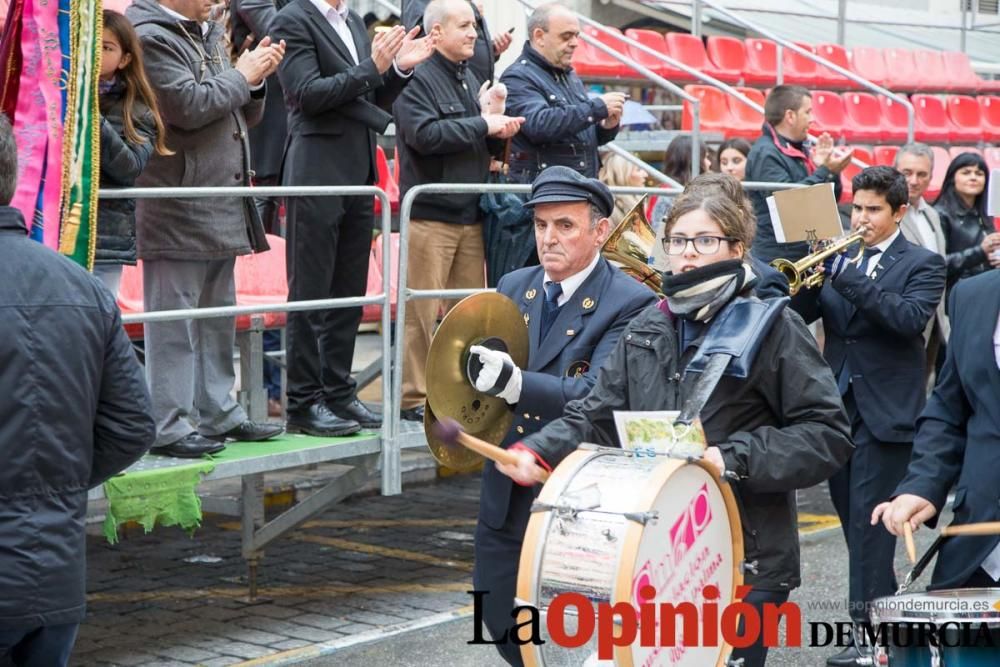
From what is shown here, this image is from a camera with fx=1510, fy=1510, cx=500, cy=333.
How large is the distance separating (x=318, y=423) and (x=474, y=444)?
2992 mm

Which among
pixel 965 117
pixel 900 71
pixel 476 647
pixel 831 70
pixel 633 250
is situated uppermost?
pixel 900 71

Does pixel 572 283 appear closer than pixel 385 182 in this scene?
Yes

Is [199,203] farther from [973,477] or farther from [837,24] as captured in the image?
[837,24]

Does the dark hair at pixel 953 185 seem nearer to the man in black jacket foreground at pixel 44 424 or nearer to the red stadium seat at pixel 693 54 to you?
the man in black jacket foreground at pixel 44 424

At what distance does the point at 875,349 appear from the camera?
661cm

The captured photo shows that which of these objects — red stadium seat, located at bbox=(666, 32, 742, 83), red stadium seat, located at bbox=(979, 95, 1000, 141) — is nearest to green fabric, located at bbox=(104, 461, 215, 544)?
red stadium seat, located at bbox=(666, 32, 742, 83)

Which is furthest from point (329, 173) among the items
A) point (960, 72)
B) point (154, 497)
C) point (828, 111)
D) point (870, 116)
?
point (960, 72)

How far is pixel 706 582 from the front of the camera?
3904mm

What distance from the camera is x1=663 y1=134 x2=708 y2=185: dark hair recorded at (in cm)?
1057

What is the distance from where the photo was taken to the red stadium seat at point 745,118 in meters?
14.1

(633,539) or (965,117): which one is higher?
(965,117)

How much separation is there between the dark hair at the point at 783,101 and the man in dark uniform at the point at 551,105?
119 cm

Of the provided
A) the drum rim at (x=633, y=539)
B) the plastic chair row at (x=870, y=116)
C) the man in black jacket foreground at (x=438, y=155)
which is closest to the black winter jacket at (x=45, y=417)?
the drum rim at (x=633, y=539)

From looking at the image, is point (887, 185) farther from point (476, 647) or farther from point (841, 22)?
point (841, 22)
